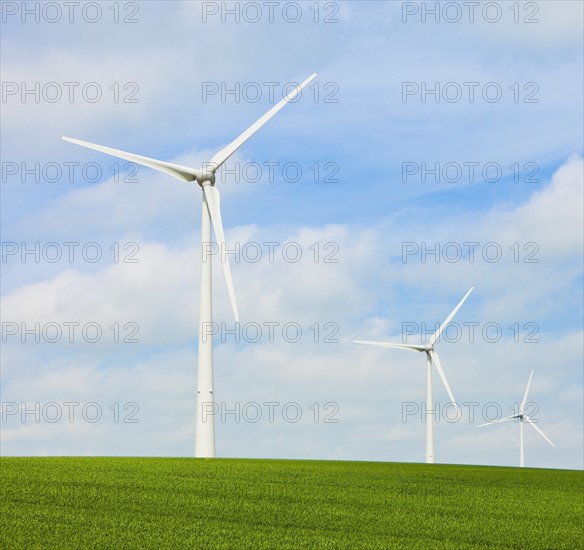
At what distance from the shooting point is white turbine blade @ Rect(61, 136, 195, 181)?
138 feet

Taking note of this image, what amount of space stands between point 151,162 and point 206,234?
497 centimetres

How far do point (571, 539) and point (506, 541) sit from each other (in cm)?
193

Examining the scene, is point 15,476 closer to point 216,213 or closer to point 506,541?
point 506,541

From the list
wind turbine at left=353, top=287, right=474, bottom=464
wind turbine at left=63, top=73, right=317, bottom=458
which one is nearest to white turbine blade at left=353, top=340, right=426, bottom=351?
wind turbine at left=353, top=287, right=474, bottom=464

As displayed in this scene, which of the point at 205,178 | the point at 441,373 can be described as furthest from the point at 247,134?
the point at 441,373

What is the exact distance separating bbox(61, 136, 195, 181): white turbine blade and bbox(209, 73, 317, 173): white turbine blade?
133 centimetres

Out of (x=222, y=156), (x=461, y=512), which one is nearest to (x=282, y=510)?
(x=461, y=512)

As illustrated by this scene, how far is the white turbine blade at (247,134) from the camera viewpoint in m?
43.4

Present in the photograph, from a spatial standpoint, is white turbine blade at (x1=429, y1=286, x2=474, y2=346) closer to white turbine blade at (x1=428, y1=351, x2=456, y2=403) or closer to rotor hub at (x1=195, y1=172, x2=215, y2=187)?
white turbine blade at (x1=428, y1=351, x2=456, y2=403)

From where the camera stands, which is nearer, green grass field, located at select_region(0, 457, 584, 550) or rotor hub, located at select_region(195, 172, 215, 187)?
green grass field, located at select_region(0, 457, 584, 550)

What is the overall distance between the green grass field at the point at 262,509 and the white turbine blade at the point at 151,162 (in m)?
16.7

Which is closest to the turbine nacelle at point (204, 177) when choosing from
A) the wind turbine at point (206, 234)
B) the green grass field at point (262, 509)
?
the wind turbine at point (206, 234)

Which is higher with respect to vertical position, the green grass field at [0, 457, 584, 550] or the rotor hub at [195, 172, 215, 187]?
the rotor hub at [195, 172, 215, 187]

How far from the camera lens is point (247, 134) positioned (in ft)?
144
